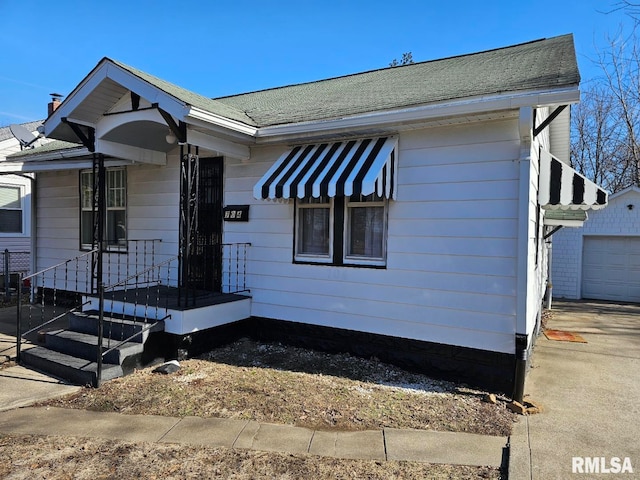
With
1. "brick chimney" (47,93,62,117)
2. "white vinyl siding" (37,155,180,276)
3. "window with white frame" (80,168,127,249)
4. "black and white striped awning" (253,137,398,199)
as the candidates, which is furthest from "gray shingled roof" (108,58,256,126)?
"brick chimney" (47,93,62,117)

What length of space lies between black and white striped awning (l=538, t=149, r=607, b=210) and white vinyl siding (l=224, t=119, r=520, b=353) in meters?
0.93

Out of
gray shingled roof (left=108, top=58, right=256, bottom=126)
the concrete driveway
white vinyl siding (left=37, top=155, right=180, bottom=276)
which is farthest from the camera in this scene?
white vinyl siding (left=37, top=155, right=180, bottom=276)

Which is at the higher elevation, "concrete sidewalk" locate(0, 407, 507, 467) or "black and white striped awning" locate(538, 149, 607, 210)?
"black and white striped awning" locate(538, 149, 607, 210)

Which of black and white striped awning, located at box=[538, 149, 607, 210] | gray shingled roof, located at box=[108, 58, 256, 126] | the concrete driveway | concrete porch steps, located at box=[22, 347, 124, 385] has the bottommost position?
the concrete driveway

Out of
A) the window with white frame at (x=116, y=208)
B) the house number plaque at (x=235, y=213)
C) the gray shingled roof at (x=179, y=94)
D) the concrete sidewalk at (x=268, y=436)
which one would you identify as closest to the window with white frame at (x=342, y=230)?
the house number plaque at (x=235, y=213)

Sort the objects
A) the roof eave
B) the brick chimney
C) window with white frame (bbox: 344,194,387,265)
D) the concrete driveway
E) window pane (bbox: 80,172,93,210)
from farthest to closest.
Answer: the brick chimney, window pane (bbox: 80,172,93,210), window with white frame (bbox: 344,194,387,265), the roof eave, the concrete driveway

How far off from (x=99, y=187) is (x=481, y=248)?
622 cm

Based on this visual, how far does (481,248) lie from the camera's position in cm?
488

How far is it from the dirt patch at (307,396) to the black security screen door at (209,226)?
1776 mm

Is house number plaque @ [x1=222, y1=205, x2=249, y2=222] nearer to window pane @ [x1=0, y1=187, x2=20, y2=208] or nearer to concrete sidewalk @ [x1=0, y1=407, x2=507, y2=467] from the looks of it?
concrete sidewalk @ [x1=0, y1=407, x2=507, y2=467]

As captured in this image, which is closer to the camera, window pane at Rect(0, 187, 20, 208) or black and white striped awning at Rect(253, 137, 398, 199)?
black and white striped awning at Rect(253, 137, 398, 199)

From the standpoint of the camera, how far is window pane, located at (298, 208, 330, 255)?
6.11m

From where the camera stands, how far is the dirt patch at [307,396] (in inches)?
157

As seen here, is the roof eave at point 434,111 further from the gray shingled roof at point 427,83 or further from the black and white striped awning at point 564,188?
the black and white striped awning at point 564,188
